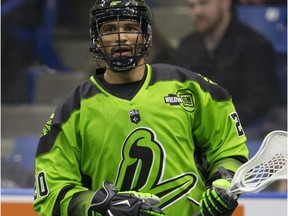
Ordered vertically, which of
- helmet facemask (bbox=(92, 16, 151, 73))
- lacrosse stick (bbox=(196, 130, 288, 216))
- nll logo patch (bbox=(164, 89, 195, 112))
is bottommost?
lacrosse stick (bbox=(196, 130, 288, 216))

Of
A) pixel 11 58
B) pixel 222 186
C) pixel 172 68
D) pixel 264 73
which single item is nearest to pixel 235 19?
pixel 264 73

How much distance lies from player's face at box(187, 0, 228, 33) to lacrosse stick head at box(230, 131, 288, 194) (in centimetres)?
219

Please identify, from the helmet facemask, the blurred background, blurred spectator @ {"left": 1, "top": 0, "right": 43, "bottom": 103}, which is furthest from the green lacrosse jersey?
blurred spectator @ {"left": 1, "top": 0, "right": 43, "bottom": 103}

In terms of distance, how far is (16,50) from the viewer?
19.2 ft

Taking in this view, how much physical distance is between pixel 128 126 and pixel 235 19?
218 centimetres

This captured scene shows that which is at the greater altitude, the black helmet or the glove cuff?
the black helmet

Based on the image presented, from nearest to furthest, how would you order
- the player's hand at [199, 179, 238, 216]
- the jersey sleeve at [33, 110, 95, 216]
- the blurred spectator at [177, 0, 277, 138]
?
the player's hand at [199, 179, 238, 216], the jersey sleeve at [33, 110, 95, 216], the blurred spectator at [177, 0, 277, 138]

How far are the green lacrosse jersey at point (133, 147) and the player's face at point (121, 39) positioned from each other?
13 centimetres

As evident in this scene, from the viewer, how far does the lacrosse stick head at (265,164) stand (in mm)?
3389

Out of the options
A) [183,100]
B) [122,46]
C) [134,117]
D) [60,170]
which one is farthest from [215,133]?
[60,170]

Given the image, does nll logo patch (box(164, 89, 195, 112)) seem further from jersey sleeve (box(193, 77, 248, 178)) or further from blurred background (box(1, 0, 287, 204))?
blurred background (box(1, 0, 287, 204))

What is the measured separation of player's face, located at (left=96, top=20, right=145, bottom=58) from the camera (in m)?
3.61

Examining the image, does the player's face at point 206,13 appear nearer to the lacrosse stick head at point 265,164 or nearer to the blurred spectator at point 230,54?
the blurred spectator at point 230,54

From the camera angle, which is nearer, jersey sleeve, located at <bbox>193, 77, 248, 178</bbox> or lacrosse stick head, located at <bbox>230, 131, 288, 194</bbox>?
lacrosse stick head, located at <bbox>230, 131, 288, 194</bbox>
